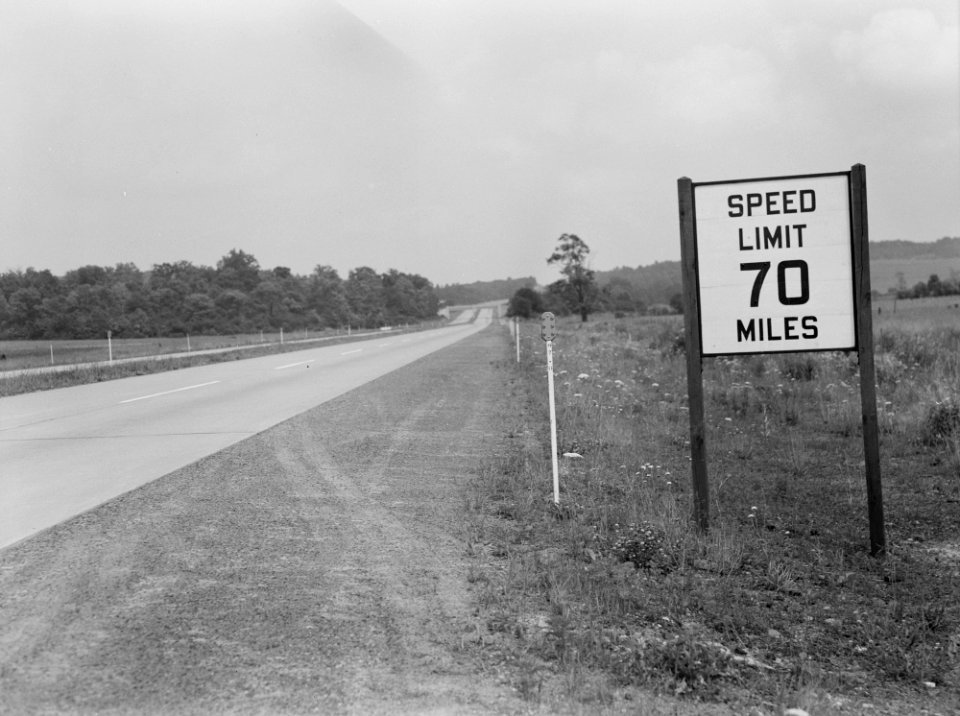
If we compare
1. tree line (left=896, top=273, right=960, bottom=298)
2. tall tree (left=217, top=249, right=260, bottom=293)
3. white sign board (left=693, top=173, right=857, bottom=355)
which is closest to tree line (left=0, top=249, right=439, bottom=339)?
tall tree (left=217, top=249, right=260, bottom=293)

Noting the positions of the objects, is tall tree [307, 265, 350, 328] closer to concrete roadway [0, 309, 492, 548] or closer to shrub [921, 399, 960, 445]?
concrete roadway [0, 309, 492, 548]

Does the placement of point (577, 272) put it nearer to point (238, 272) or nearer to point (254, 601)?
point (238, 272)

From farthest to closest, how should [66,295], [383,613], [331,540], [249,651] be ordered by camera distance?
[66,295] → [331,540] → [383,613] → [249,651]

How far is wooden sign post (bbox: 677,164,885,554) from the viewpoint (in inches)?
233

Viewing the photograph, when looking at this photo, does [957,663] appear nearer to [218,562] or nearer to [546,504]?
[546,504]

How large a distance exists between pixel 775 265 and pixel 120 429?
385 inches

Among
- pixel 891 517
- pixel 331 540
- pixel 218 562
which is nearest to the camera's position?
pixel 218 562

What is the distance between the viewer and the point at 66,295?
48.6 m

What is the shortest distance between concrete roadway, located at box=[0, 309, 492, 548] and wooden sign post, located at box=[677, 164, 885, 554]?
5.51m

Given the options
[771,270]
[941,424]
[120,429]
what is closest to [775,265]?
[771,270]

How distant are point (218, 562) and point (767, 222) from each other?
15.7 ft

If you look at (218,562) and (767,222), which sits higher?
(767,222)

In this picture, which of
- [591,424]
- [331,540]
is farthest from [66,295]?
[331,540]

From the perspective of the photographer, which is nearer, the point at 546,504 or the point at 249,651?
the point at 249,651
